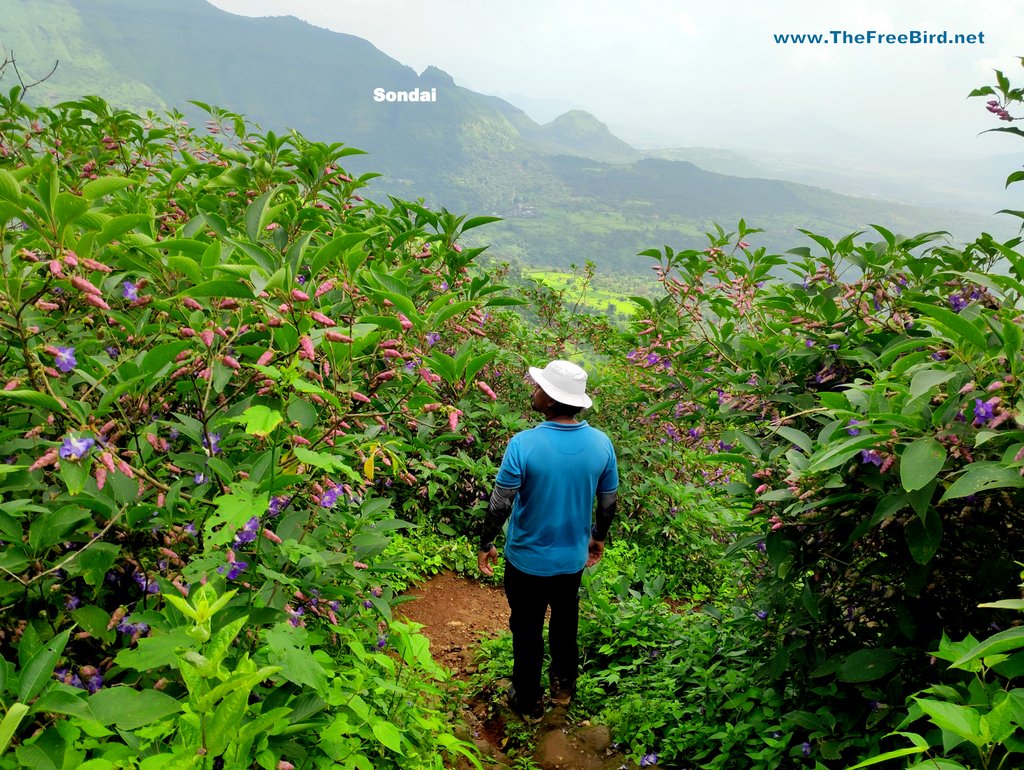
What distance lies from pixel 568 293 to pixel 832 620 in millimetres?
5742

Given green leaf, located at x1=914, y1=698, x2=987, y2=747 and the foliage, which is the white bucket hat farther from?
green leaf, located at x1=914, y1=698, x2=987, y2=747

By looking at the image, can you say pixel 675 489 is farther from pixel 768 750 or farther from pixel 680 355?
pixel 768 750

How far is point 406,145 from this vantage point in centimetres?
17112

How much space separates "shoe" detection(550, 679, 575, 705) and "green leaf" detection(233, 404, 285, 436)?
9.83 feet

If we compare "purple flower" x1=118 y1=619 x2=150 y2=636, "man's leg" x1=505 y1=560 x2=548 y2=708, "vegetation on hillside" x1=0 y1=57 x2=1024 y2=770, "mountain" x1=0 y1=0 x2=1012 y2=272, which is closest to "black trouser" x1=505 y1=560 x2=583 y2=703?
"man's leg" x1=505 y1=560 x2=548 y2=708

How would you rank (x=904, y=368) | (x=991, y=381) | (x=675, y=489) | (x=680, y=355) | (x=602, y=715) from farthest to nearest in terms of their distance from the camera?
(x=675, y=489) < (x=680, y=355) < (x=602, y=715) < (x=904, y=368) < (x=991, y=381)

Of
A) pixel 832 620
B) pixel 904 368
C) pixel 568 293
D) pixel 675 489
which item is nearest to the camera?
pixel 904 368

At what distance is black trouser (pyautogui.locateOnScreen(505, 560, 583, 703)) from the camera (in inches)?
138

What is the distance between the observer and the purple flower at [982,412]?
5.61 ft

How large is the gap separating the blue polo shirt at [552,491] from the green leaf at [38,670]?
216 centimetres

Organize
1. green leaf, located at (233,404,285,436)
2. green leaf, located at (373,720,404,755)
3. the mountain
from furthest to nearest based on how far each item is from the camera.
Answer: the mountain
green leaf, located at (373,720,404,755)
green leaf, located at (233,404,285,436)

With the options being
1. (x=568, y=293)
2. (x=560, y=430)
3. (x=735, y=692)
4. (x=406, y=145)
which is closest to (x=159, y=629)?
(x=560, y=430)

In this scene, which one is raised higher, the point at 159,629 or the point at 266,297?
the point at 266,297

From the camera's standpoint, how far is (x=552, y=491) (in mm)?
3316
